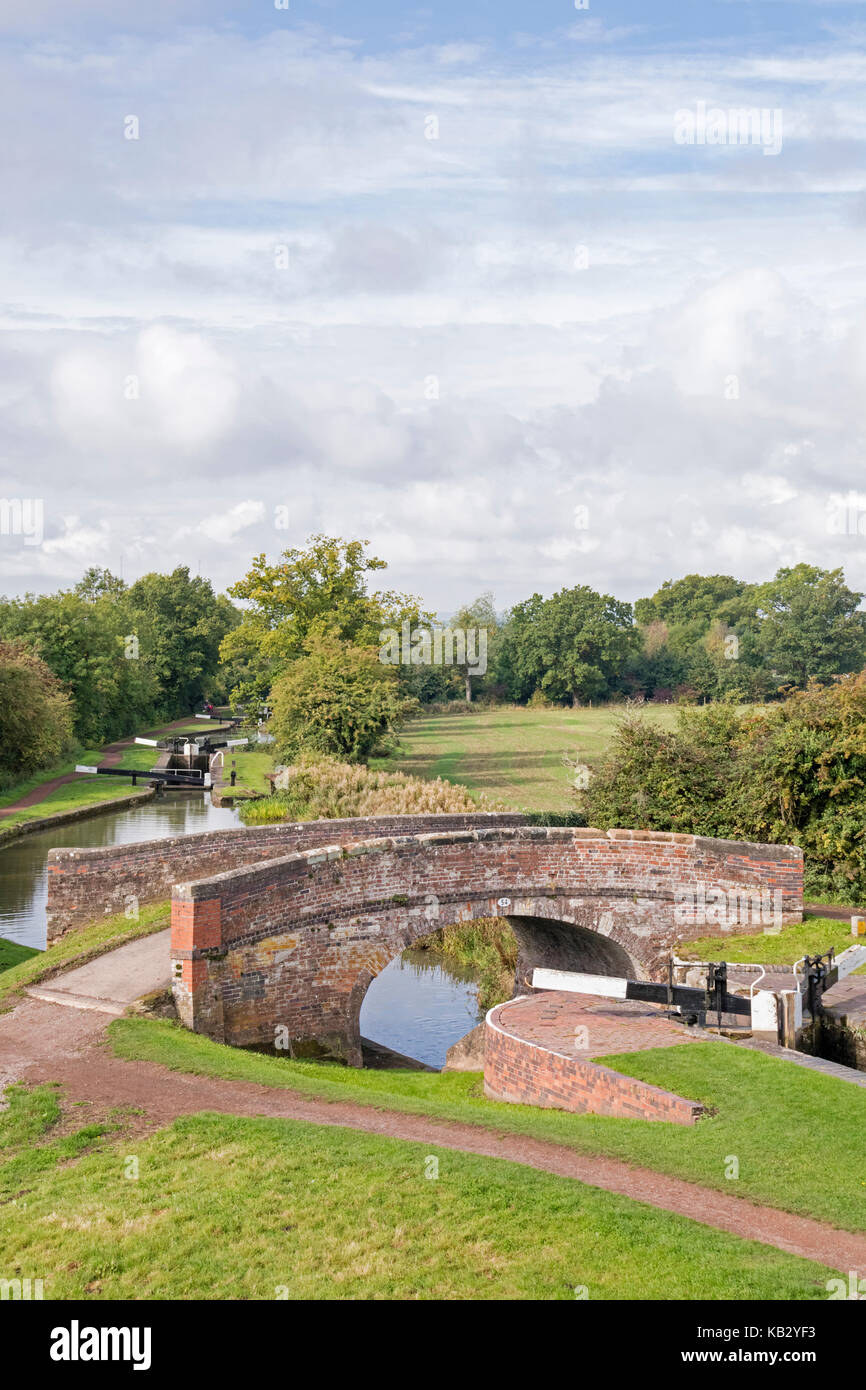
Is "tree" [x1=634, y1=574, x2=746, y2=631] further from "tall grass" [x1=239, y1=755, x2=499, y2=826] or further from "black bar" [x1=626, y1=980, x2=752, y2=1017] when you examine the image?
"black bar" [x1=626, y1=980, x2=752, y2=1017]

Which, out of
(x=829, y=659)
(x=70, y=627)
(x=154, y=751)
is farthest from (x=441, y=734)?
(x=829, y=659)

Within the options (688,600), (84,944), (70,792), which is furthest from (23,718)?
(688,600)

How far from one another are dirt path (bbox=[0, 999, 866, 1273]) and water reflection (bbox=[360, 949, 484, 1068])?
6383 mm

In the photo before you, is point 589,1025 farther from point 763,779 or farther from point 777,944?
point 763,779

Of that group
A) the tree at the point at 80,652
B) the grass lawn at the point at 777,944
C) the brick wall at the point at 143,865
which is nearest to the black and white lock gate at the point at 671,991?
the grass lawn at the point at 777,944

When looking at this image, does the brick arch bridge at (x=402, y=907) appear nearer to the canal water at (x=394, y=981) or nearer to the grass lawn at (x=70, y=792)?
the canal water at (x=394, y=981)

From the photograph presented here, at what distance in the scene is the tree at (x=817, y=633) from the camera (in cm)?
7919

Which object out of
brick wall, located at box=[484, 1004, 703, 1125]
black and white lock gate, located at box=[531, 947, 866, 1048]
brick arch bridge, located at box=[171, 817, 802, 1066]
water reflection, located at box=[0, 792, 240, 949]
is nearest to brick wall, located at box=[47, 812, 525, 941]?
brick arch bridge, located at box=[171, 817, 802, 1066]

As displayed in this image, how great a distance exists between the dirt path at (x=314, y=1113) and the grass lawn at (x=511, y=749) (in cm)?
1706

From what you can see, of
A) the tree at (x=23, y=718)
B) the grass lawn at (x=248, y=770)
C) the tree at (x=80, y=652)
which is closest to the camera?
the tree at (x=23, y=718)

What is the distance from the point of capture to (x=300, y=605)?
50.2 m

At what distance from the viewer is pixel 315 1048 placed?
14.5 metres
